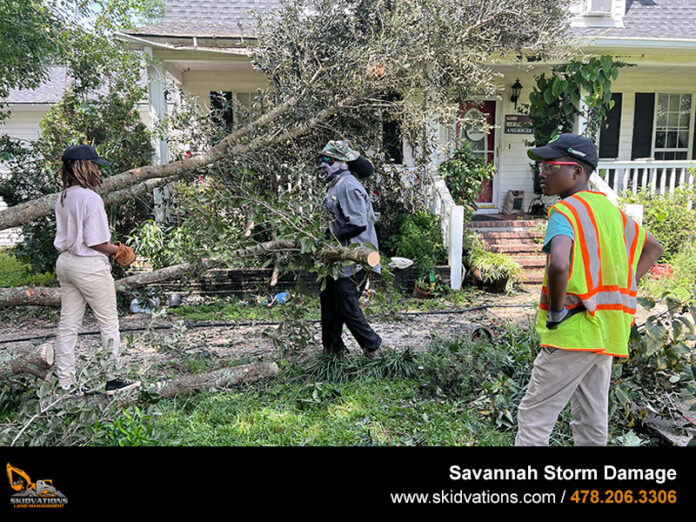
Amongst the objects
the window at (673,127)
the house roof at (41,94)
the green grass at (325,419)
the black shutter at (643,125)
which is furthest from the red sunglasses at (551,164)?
the house roof at (41,94)

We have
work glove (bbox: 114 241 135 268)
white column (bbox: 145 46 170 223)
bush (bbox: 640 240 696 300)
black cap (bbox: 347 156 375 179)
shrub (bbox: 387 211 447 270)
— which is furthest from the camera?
white column (bbox: 145 46 170 223)

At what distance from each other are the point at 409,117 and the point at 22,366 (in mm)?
5582

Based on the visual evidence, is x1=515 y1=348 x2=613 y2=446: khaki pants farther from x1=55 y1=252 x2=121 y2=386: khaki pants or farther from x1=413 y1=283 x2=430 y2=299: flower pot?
x1=413 y1=283 x2=430 y2=299: flower pot

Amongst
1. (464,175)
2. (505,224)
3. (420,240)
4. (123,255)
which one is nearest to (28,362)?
(123,255)

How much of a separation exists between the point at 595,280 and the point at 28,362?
3.99 m

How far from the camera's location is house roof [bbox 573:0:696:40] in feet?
32.9

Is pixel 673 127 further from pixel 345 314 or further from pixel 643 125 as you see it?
pixel 345 314

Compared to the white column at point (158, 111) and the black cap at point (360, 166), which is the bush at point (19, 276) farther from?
the black cap at point (360, 166)

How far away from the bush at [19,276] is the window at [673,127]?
13.3 metres

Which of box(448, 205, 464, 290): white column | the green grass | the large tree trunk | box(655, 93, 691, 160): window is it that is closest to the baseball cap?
the large tree trunk

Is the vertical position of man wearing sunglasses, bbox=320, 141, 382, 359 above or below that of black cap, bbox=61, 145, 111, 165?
below

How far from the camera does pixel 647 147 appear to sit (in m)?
12.2
